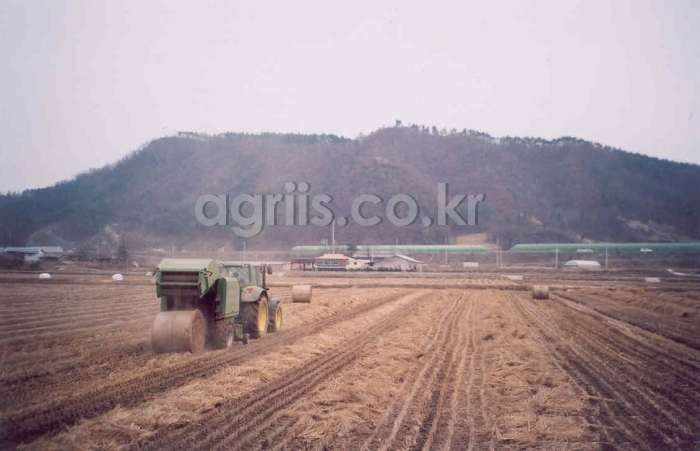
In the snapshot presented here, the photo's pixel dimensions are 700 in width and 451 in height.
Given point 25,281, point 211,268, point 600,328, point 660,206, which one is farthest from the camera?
point 660,206

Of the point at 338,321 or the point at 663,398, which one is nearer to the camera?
the point at 663,398

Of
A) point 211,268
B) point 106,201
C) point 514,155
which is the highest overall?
point 514,155

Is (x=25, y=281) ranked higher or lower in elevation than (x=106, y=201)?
lower

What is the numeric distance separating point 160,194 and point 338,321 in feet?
239

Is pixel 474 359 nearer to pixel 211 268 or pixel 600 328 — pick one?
pixel 211 268

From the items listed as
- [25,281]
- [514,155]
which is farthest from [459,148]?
→ [25,281]

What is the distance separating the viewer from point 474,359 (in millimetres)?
13344

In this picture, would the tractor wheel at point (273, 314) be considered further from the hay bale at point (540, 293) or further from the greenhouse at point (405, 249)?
the greenhouse at point (405, 249)

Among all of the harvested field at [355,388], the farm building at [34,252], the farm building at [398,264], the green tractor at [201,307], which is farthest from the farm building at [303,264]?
the green tractor at [201,307]

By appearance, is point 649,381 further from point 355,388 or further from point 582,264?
point 582,264

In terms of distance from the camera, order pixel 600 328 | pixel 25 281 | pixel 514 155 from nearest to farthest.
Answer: pixel 600 328, pixel 25 281, pixel 514 155

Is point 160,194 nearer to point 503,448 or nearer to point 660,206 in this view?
point 503,448

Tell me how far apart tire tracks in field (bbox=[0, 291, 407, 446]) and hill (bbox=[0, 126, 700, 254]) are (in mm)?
35489

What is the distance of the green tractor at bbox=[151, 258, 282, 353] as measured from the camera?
12508 mm
